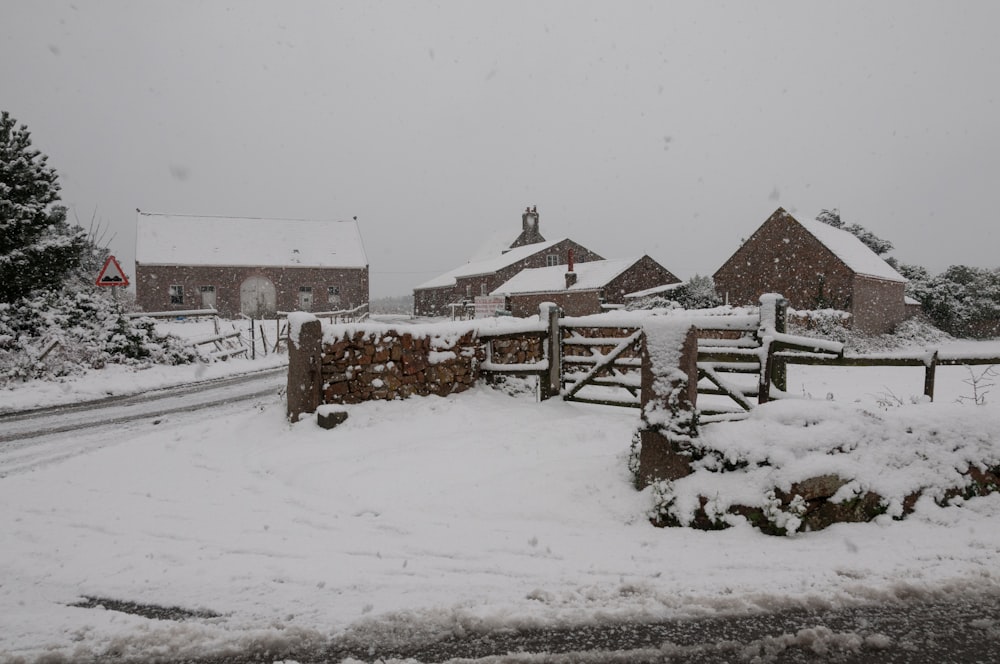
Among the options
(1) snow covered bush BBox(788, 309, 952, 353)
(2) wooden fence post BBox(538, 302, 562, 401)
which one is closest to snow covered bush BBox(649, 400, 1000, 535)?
(2) wooden fence post BBox(538, 302, 562, 401)

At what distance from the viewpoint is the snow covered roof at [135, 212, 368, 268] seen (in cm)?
3653

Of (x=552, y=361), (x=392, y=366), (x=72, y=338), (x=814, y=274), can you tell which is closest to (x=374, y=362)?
(x=392, y=366)

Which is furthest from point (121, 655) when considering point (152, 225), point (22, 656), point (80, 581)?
point (152, 225)

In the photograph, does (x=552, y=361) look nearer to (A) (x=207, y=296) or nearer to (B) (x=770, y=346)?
(B) (x=770, y=346)

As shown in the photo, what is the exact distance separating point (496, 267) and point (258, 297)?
18.9 metres

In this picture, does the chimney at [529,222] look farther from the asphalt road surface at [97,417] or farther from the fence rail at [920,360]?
the fence rail at [920,360]

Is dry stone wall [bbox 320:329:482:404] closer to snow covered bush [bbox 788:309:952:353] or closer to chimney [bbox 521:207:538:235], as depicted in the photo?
snow covered bush [bbox 788:309:952:353]

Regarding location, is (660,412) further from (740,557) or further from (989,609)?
(989,609)

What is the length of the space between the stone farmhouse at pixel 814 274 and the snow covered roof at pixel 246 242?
2618 cm

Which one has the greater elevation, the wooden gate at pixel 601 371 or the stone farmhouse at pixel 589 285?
the stone farmhouse at pixel 589 285

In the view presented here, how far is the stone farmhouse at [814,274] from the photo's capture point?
24484 mm

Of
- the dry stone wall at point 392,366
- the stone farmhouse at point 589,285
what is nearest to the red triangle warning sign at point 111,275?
the dry stone wall at point 392,366

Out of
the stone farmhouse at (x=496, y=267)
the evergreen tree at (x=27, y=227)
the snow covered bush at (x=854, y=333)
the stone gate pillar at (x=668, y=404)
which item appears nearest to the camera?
the stone gate pillar at (x=668, y=404)

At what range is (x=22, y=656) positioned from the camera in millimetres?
2512
